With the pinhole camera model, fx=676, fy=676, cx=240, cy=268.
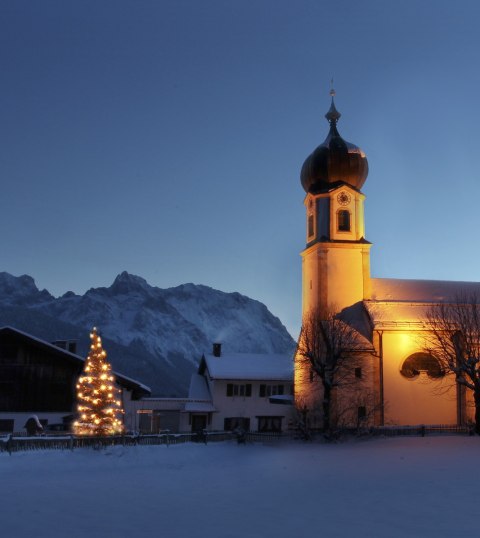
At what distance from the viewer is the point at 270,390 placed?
2090 inches

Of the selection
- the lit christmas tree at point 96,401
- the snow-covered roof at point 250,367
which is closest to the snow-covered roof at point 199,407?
the snow-covered roof at point 250,367

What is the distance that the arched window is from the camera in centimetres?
4381

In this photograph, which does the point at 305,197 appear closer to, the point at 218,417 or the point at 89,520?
the point at 218,417

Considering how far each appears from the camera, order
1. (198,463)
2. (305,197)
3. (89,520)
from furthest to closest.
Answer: (305,197) < (198,463) < (89,520)

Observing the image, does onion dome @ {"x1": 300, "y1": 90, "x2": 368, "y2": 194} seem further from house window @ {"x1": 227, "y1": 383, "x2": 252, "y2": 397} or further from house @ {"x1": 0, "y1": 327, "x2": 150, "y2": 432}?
house @ {"x1": 0, "y1": 327, "x2": 150, "y2": 432}

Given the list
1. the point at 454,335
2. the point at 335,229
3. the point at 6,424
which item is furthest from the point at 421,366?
the point at 6,424

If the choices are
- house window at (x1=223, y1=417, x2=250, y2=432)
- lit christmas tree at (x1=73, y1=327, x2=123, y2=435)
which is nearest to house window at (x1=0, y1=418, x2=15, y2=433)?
lit christmas tree at (x1=73, y1=327, x2=123, y2=435)

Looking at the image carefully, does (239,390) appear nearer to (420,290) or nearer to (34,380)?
(420,290)

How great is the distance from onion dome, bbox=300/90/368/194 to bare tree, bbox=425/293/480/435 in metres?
11.2

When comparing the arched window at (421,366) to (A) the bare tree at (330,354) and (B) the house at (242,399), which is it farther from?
(B) the house at (242,399)

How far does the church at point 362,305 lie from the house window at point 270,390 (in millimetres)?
5501

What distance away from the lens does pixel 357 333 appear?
143 ft

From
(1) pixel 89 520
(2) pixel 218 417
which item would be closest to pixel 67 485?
(1) pixel 89 520

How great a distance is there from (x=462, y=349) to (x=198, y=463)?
18.2 metres
